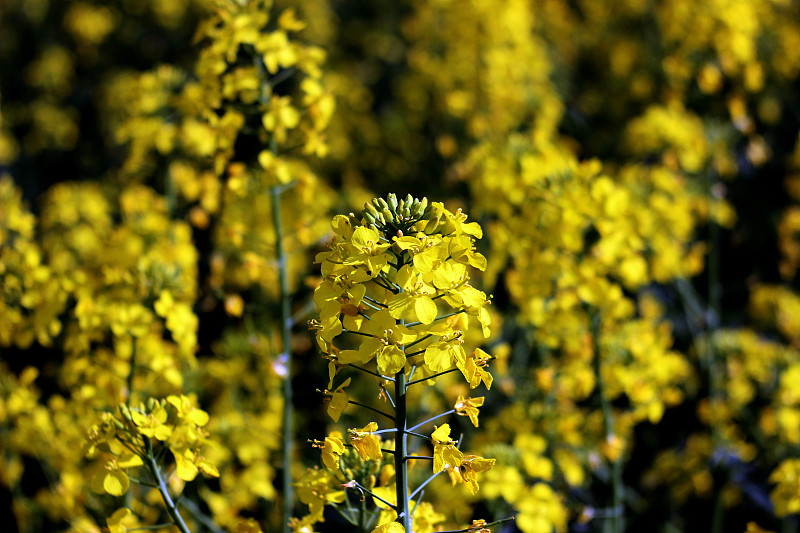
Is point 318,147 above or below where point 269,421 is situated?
above

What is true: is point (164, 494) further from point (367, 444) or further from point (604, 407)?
point (604, 407)

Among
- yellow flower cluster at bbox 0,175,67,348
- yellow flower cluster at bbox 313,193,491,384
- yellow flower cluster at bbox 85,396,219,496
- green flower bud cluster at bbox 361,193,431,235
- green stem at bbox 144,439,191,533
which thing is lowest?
green stem at bbox 144,439,191,533

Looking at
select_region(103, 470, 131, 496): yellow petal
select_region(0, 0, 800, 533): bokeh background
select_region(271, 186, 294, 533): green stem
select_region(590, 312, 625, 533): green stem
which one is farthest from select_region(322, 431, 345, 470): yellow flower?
select_region(590, 312, 625, 533): green stem

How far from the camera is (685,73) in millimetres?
5902

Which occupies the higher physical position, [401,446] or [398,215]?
[398,215]

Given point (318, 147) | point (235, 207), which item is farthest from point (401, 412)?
point (235, 207)

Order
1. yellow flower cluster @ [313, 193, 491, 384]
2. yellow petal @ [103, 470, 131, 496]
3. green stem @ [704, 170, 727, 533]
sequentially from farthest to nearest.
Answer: green stem @ [704, 170, 727, 533] → yellow petal @ [103, 470, 131, 496] → yellow flower cluster @ [313, 193, 491, 384]

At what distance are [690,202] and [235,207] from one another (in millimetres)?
3808

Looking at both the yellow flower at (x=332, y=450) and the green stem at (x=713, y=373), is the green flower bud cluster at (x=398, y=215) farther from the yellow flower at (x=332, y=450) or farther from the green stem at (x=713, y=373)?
the green stem at (x=713, y=373)

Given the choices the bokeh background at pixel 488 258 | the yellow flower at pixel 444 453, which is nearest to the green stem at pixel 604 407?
the bokeh background at pixel 488 258

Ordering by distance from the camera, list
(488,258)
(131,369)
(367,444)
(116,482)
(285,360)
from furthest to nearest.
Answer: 1. (488,258)
2. (285,360)
3. (131,369)
4. (116,482)
5. (367,444)

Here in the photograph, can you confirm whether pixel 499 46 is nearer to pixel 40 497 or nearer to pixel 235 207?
pixel 235 207

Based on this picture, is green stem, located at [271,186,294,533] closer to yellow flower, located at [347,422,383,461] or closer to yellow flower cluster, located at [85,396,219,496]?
yellow flower cluster, located at [85,396,219,496]

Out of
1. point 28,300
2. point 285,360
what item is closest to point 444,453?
point 285,360
